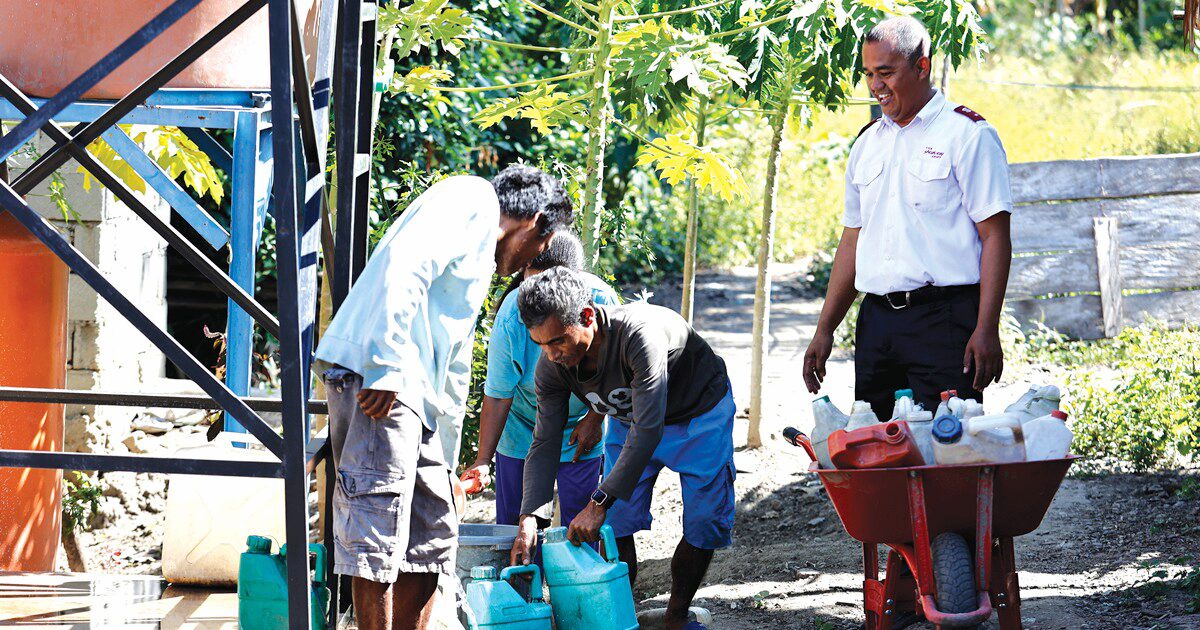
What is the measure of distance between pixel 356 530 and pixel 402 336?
0.50 metres

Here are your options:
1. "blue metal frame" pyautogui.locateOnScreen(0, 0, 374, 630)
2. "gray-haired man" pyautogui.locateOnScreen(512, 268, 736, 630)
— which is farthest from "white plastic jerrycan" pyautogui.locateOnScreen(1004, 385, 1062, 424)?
"blue metal frame" pyautogui.locateOnScreen(0, 0, 374, 630)

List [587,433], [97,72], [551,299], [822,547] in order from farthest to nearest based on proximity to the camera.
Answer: [822,547] → [587,433] → [551,299] → [97,72]

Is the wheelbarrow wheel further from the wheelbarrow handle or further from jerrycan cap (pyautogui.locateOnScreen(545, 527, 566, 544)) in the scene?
jerrycan cap (pyautogui.locateOnScreen(545, 527, 566, 544))

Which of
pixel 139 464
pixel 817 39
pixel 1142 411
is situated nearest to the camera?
pixel 139 464

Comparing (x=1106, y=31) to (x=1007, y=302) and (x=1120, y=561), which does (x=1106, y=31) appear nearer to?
(x=1007, y=302)

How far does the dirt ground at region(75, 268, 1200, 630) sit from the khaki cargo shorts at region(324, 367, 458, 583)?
1544mm

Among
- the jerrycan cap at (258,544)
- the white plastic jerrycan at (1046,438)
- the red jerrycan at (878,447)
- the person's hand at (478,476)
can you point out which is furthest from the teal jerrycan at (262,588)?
the white plastic jerrycan at (1046,438)

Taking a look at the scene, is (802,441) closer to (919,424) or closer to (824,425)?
(824,425)

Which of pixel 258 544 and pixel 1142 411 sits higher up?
pixel 1142 411

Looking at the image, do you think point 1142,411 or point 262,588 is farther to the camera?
point 1142,411

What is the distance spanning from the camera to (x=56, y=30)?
138 inches

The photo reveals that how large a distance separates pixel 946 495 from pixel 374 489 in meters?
1.45

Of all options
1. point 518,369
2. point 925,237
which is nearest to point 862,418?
point 925,237

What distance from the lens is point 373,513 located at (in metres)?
3.11
